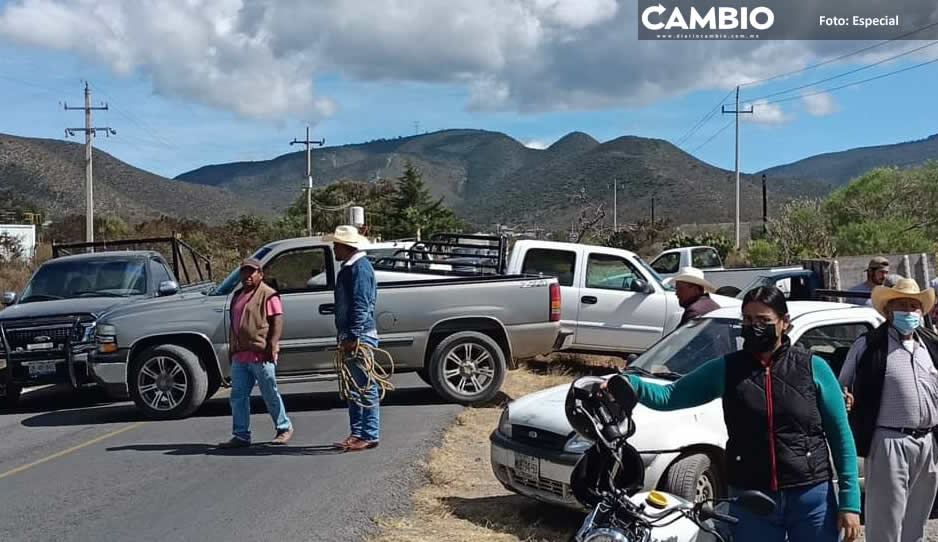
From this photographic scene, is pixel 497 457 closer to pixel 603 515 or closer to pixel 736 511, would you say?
pixel 736 511

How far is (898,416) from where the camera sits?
5152mm

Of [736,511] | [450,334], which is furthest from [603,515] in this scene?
[450,334]

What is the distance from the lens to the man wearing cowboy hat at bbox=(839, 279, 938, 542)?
16.9 ft

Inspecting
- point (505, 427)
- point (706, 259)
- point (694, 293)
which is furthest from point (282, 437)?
point (706, 259)

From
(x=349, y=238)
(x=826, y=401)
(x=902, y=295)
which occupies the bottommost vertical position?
(x=826, y=401)

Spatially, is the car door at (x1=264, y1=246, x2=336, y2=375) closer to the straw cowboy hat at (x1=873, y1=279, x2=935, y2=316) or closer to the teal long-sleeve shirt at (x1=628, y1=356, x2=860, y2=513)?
the straw cowboy hat at (x1=873, y1=279, x2=935, y2=316)

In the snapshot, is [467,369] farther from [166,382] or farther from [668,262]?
[668,262]

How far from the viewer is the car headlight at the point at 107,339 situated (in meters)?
10.4

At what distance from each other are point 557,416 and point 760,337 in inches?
109

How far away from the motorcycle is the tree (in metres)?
57.9

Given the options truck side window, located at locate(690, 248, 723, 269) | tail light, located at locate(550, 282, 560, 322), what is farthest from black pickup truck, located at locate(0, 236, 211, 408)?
truck side window, located at locate(690, 248, 723, 269)

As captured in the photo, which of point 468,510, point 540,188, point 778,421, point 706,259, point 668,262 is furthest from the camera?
point 540,188

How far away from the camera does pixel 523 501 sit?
704cm

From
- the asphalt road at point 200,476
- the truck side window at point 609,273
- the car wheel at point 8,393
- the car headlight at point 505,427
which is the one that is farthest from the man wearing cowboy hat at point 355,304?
the car wheel at point 8,393
